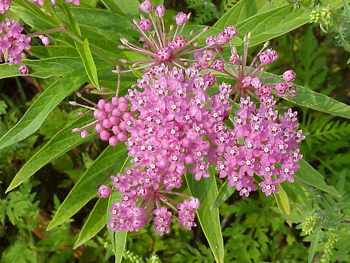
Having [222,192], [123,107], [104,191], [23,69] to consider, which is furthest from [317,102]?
[23,69]

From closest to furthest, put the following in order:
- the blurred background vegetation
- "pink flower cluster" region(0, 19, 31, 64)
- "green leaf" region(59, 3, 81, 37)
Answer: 1. "green leaf" region(59, 3, 81, 37)
2. "pink flower cluster" region(0, 19, 31, 64)
3. the blurred background vegetation

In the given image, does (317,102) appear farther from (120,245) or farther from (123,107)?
(120,245)

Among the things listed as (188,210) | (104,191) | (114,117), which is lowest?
(188,210)

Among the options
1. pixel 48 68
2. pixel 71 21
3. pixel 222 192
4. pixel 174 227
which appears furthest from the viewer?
pixel 174 227

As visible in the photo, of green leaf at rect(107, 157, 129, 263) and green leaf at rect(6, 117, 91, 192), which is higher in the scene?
green leaf at rect(6, 117, 91, 192)

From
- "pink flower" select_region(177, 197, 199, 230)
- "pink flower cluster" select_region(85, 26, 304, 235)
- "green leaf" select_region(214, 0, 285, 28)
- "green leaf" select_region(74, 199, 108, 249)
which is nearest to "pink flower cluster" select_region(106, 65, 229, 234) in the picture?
"pink flower cluster" select_region(85, 26, 304, 235)

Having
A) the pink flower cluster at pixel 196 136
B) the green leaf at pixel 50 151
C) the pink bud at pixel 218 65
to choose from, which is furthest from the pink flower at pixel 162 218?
the pink bud at pixel 218 65

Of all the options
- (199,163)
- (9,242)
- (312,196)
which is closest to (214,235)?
(199,163)

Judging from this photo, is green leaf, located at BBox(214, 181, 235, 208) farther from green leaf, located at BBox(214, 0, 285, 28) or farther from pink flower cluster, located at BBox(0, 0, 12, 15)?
pink flower cluster, located at BBox(0, 0, 12, 15)
